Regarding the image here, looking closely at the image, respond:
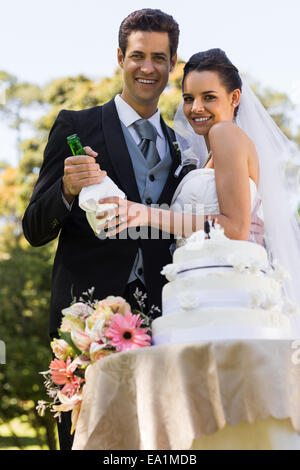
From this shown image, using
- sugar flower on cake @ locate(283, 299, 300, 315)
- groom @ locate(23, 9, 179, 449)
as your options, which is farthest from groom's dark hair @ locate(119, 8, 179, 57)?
sugar flower on cake @ locate(283, 299, 300, 315)

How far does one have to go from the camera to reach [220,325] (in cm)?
261

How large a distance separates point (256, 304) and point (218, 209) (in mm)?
757

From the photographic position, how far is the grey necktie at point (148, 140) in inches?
158

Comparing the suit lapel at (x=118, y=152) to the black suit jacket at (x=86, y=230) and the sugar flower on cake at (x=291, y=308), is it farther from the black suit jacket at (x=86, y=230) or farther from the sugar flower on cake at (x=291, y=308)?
the sugar flower on cake at (x=291, y=308)

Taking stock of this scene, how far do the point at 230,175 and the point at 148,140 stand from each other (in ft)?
3.23

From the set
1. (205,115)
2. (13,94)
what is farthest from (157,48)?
(13,94)

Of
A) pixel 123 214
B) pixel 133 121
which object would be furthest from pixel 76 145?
pixel 133 121

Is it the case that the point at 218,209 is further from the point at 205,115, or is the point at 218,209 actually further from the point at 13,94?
the point at 13,94

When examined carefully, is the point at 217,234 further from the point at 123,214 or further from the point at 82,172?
the point at 82,172

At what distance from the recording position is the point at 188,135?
414 centimetres

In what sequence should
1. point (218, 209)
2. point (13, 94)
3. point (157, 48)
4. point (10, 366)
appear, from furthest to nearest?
point (13, 94)
point (10, 366)
point (157, 48)
point (218, 209)

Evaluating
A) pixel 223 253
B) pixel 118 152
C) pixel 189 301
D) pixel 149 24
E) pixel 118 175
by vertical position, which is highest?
pixel 149 24

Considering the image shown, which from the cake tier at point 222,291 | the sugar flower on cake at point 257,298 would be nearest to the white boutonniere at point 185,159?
the cake tier at point 222,291

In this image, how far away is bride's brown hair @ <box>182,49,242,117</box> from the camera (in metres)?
3.68
